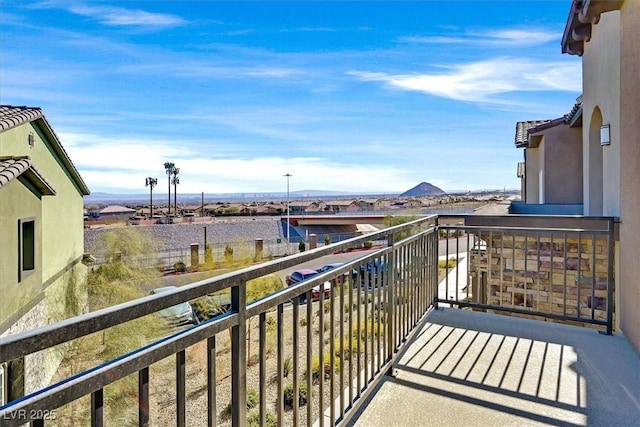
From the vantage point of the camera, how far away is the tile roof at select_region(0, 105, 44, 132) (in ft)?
25.6

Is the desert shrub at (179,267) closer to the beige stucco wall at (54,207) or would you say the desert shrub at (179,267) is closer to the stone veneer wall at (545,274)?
the beige stucco wall at (54,207)

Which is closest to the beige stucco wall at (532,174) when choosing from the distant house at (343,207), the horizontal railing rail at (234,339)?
the horizontal railing rail at (234,339)

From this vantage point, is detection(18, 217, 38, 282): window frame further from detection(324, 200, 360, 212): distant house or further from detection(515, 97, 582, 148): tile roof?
detection(324, 200, 360, 212): distant house

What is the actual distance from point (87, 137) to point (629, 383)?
3353 centimetres

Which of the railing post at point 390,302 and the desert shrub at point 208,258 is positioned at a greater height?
the railing post at point 390,302

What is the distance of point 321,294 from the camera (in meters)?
1.79

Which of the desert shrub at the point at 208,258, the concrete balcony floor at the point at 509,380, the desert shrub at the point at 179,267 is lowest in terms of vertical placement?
the desert shrub at the point at 179,267

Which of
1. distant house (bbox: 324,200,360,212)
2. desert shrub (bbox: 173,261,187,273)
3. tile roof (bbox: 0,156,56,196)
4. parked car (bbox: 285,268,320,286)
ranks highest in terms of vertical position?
tile roof (bbox: 0,156,56,196)

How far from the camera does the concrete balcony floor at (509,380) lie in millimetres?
2256

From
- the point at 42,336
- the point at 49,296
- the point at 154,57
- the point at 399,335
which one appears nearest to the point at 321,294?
the point at 42,336

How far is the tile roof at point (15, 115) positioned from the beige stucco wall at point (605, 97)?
9335 mm

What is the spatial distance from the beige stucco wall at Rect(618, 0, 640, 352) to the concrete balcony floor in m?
0.31

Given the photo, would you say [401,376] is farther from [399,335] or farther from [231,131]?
[231,131]

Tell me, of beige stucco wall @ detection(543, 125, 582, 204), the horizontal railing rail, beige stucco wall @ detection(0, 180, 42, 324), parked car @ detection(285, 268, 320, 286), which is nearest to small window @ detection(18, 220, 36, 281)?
beige stucco wall @ detection(0, 180, 42, 324)
